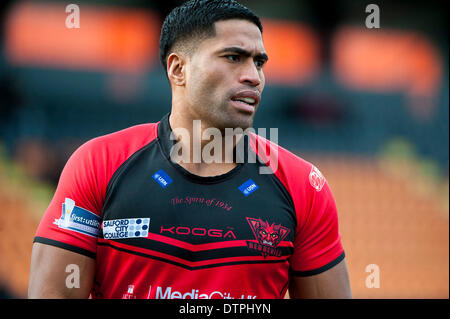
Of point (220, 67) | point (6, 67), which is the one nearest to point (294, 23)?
point (6, 67)

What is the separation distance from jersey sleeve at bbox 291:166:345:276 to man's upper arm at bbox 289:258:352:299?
1.3 inches

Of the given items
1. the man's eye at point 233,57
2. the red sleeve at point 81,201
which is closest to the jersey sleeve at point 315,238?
the man's eye at point 233,57

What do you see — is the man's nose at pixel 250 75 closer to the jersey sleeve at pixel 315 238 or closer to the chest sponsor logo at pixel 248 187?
the chest sponsor logo at pixel 248 187

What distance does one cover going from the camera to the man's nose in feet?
11.0

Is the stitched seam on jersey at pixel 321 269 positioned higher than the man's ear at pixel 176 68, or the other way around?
the man's ear at pixel 176 68

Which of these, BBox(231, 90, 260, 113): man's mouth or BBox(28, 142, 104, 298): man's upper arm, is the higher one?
BBox(231, 90, 260, 113): man's mouth

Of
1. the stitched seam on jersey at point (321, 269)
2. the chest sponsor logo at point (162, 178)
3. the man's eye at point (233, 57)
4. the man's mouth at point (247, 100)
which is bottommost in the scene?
the stitched seam on jersey at point (321, 269)

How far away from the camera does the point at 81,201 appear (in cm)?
319

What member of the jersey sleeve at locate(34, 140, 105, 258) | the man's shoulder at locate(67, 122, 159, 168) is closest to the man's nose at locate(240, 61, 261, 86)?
the man's shoulder at locate(67, 122, 159, 168)

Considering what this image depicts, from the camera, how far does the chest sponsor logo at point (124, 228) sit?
10.4 feet

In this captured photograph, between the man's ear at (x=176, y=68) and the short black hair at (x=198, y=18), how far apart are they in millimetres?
94

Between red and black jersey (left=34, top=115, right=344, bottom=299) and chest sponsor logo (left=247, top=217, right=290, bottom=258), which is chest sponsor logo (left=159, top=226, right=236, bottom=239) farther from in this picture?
chest sponsor logo (left=247, top=217, right=290, bottom=258)
